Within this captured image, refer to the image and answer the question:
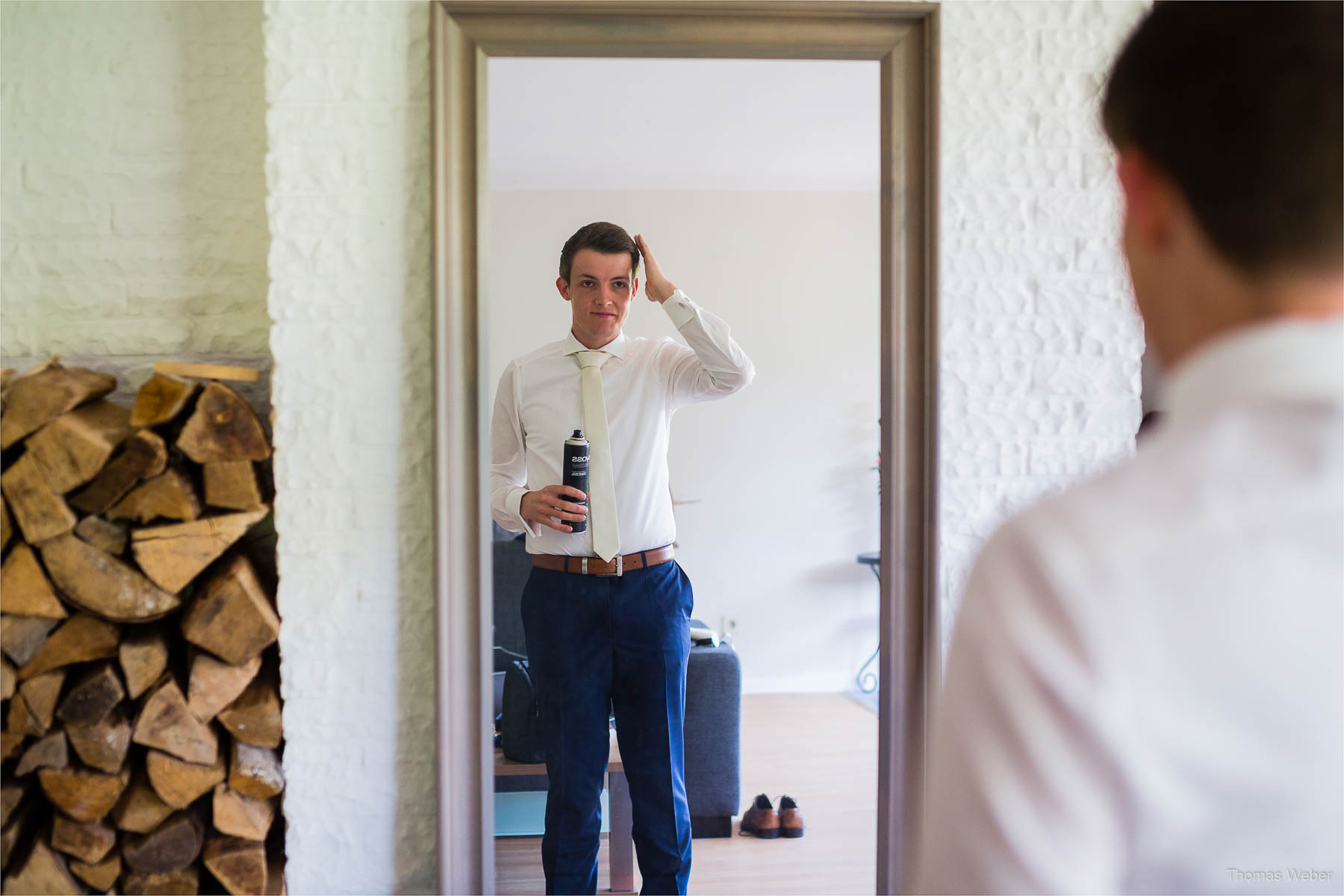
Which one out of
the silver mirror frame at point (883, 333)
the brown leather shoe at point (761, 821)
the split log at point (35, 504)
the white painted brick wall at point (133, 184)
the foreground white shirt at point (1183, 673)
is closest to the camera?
the foreground white shirt at point (1183, 673)

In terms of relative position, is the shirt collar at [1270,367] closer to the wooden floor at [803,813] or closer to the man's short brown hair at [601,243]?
the man's short brown hair at [601,243]

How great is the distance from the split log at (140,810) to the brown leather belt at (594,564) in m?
0.77

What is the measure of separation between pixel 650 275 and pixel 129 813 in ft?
4.55

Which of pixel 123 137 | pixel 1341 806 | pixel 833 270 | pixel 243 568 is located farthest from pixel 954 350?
pixel 123 137

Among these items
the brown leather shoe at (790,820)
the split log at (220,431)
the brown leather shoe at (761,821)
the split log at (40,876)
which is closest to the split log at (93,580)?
the split log at (220,431)

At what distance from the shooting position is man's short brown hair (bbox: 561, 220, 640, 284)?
1.75m

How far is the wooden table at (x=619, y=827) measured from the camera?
1737mm

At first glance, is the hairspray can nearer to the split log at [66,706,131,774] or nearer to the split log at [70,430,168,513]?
the split log at [70,430,168,513]

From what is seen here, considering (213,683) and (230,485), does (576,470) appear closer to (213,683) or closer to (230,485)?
(230,485)

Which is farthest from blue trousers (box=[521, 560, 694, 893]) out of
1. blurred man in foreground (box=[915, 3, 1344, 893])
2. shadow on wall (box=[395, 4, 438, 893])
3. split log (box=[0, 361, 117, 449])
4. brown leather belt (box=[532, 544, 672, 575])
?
blurred man in foreground (box=[915, 3, 1344, 893])

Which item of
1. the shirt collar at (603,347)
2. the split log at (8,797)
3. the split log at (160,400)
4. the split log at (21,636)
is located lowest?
the split log at (8,797)

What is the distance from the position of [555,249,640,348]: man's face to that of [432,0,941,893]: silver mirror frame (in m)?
0.23

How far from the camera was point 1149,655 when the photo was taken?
445mm

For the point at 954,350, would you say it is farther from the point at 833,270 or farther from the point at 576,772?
the point at 576,772
